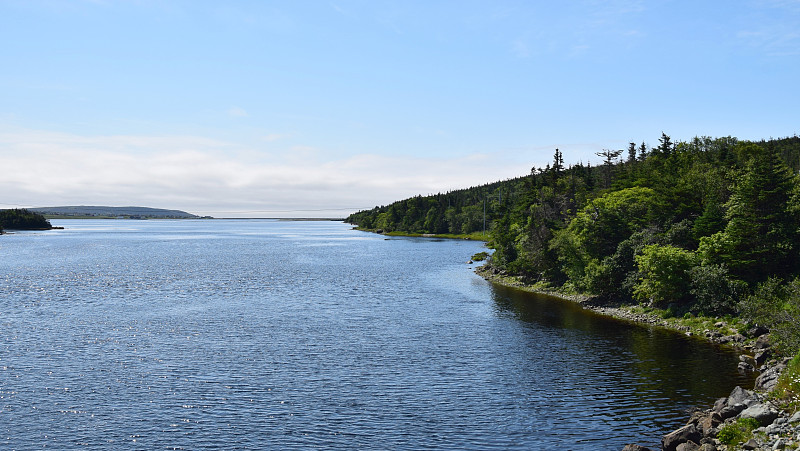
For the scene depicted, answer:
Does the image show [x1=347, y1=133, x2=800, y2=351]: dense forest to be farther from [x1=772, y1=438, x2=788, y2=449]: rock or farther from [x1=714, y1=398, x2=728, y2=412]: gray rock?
[x1=772, y1=438, x2=788, y2=449]: rock

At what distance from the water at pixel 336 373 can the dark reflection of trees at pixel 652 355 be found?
0.80 ft

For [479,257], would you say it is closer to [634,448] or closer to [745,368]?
[745,368]

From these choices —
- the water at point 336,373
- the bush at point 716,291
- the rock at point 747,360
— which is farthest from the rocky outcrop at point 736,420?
the bush at point 716,291

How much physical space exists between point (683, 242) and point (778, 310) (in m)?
27.1

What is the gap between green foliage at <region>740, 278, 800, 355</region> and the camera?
4284cm

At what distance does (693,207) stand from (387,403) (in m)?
65.1

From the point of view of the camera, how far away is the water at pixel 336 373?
110ft

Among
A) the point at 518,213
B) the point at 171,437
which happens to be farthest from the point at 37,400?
the point at 518,213

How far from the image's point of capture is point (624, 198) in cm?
9575

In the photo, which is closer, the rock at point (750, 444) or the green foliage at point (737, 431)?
the rock at point (750, 444)

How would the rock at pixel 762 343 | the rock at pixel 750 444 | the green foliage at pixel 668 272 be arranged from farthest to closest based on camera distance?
1. the green foliage at pixel 668 272
2. the rock at pixel 762 343
3. the rock at pixel 750 444

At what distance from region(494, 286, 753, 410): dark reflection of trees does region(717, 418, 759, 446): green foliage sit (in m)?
8.74

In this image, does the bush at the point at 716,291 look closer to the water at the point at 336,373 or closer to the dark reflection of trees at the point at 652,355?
the dark reflection of trees at the point at 652,355

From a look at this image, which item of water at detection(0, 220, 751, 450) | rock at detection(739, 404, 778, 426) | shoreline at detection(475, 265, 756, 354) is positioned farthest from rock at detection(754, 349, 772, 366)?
rock at detection(739, 404, 778, 426)
